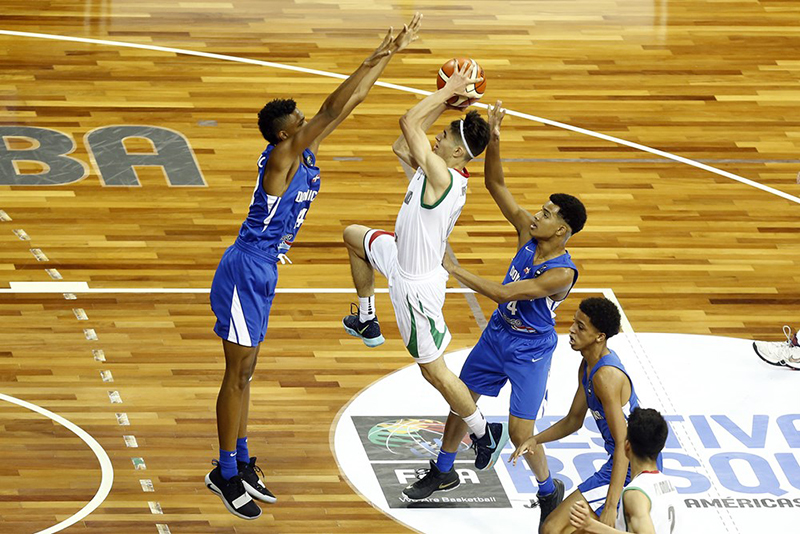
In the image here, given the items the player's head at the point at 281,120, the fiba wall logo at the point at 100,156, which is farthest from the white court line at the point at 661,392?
the fiba wall logo at the point at 100,156

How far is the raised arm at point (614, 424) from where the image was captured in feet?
24.0

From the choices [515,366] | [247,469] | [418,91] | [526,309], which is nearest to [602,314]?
[526,309]

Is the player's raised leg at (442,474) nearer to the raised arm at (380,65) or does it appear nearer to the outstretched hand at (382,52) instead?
the raised arm at (380,65)

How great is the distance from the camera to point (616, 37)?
1638cm

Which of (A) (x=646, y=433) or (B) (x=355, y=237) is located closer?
(A) (x=646, y=433)

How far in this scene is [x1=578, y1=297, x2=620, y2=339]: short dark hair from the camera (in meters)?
7.66

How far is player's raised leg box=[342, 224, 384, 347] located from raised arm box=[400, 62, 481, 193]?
804 mm

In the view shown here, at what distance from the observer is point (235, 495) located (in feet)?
28.4

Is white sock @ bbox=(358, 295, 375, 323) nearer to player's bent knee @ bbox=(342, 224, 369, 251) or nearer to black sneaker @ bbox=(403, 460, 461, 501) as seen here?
player's bent knee @ bbox=(342, 224, 369, 251)

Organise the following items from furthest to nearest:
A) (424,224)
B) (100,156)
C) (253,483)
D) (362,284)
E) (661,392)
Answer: (100,156) < (661,392) < (362,284) < (253,483) < (424,224)

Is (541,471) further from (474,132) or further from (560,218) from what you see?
(474,132)

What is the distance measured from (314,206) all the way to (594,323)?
5267 mm

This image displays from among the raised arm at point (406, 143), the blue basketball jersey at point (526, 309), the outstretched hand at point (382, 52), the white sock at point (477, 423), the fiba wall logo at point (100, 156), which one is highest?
the outstretched hand at point (382, 52)

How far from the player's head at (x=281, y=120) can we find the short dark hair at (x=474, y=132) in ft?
2.85
